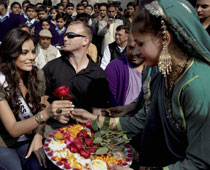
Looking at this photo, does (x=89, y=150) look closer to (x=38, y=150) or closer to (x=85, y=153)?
(x=85, y=153)

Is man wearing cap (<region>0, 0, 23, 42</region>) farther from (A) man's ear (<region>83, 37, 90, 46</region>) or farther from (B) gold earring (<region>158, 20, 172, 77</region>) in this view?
(B) gold earring (<region>158, 20, 172, 77</region>)

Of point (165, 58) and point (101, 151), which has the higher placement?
point (165, 58)

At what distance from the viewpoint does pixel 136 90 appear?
3256 mm

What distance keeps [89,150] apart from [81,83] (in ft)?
4.95

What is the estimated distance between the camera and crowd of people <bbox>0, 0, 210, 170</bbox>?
4.13ft

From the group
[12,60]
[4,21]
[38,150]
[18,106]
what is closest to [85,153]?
[38,150]

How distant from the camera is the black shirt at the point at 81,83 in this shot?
319 centimetres

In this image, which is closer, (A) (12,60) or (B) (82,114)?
(B) (82,114)

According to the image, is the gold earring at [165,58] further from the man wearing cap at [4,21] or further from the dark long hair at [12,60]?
the man wearing cap at [4,21]

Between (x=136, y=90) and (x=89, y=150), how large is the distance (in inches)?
64.1

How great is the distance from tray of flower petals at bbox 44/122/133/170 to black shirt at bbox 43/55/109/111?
118 cm

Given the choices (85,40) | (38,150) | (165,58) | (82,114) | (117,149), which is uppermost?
(165,58)

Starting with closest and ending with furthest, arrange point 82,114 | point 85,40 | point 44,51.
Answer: point 82,114 < point 85,40 < point 44,51

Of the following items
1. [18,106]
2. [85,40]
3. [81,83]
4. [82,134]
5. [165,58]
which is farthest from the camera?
[85,40]
